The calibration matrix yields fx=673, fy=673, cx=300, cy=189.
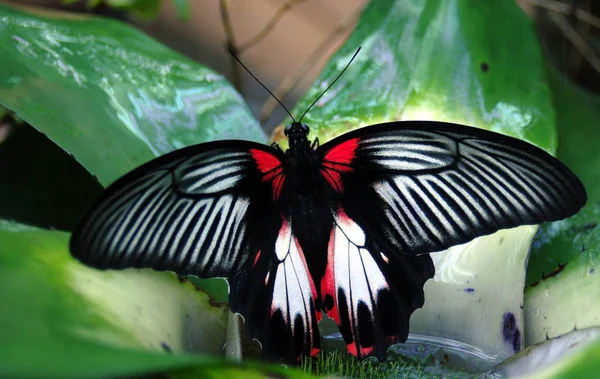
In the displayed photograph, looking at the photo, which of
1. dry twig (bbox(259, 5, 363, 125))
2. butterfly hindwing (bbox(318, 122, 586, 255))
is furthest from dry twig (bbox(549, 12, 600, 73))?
butterfly hindwing (bbox(318, 122, 586, 255))

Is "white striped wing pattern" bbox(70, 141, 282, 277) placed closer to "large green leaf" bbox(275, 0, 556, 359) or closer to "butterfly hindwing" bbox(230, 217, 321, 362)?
"butterfly hindwing" bbox(230, 217, 321, 362)

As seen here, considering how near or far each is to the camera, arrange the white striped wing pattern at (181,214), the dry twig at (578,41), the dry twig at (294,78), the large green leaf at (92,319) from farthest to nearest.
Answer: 1. the dry twig at (294,78)
2. the dry twig at (578,41)
3. the white striped wing pattern at (181,214)
4. the large green leaf at (92,319)

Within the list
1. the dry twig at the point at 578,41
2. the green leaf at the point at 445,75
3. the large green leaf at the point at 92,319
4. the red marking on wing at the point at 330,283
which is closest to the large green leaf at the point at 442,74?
the green leaf at the point at 445,75

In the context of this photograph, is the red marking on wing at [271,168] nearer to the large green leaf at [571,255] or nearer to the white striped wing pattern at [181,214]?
the white striped wing pattern at [181,214]

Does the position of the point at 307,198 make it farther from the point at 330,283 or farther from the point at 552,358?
the point at 552,358

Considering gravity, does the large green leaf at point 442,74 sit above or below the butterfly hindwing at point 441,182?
above

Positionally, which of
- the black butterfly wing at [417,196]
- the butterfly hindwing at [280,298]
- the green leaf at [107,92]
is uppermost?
the green leaf at [107,92]

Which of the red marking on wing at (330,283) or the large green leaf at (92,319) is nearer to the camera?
the large green leaf at (92,319)
